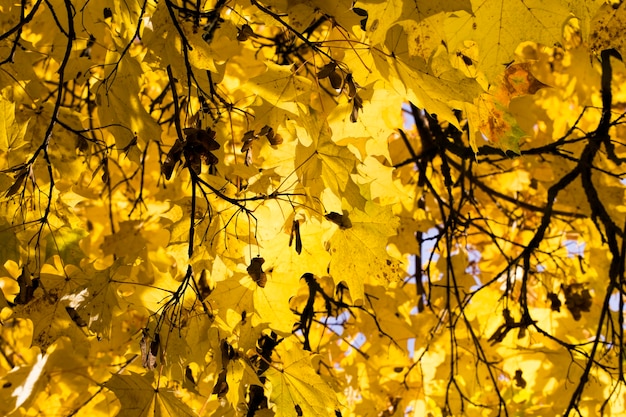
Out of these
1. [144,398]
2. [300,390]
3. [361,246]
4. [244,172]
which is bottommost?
[144,398]

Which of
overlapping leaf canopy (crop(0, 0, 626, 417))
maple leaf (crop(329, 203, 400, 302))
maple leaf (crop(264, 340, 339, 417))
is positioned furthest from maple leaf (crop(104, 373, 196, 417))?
maple leaf (crop(329, 203, 400, 302))

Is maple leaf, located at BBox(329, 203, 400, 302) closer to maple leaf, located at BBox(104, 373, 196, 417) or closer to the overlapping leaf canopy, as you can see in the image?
the overlapping leaf canopy

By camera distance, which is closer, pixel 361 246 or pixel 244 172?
pixel 361 246

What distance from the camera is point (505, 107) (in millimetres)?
1688

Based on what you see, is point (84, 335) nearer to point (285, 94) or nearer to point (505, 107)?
point (285, 94)

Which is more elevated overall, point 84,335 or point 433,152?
point 433,152

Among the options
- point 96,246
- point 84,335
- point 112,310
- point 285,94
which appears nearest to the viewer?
point 285,94

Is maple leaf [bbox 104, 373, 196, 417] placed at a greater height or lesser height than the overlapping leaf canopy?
lesser

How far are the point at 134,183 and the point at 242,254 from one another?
7.19 ft

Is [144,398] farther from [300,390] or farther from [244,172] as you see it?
[244,172]

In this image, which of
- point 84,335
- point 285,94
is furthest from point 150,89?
point 285,94

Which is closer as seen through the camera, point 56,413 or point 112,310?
point 112,310

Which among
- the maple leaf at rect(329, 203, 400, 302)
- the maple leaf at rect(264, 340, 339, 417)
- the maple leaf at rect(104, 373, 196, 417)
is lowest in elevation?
the maple leaf at rect(104, 373, 196, 417)

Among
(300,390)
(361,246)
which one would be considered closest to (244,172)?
(361,246)
